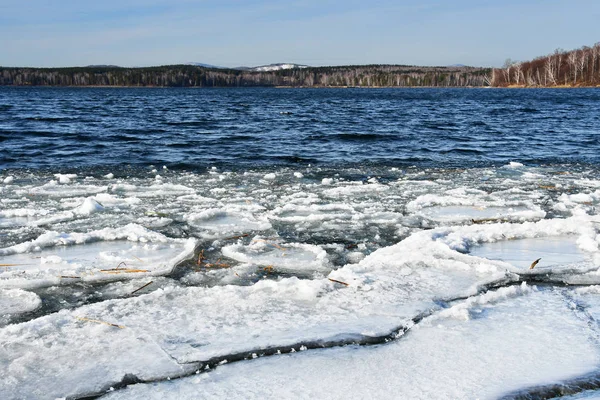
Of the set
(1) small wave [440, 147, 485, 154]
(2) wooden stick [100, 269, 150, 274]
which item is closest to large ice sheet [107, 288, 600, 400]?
(2) wooden stick [100, 269, 150, 274]

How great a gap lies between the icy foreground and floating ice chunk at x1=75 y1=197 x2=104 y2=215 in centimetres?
2

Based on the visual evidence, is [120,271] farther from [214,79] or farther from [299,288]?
[214,79]

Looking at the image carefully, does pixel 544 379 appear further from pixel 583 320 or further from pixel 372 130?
pixel 372 130

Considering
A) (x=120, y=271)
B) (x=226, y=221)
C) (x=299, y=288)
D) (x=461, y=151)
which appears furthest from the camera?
(x=461, y=151)

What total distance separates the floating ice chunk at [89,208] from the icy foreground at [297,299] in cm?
2

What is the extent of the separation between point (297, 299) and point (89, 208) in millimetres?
3143

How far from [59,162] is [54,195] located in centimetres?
330

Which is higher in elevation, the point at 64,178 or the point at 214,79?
the point at 214,79

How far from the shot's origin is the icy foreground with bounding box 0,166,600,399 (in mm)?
1940

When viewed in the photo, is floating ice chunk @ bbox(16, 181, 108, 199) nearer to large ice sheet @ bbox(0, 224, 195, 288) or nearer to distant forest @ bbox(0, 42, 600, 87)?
large ice sheet @ bbox(0, 224, 195, 288)

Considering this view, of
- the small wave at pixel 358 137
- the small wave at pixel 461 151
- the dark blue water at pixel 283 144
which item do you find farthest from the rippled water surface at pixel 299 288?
the small wave at pixel 358 137

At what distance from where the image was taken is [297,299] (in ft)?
8.90

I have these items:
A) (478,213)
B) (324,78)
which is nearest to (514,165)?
(478,213)

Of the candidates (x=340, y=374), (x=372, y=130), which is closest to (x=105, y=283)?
(x=340, y=374)
